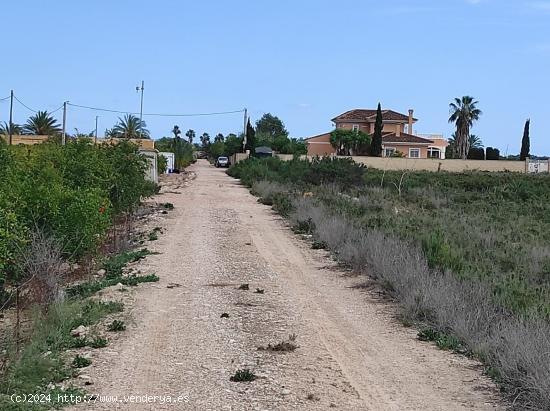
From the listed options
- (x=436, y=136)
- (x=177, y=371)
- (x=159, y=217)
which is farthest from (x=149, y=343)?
(x=436, y=136)

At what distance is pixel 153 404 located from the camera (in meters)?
6.69

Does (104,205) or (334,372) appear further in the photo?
(104,205)

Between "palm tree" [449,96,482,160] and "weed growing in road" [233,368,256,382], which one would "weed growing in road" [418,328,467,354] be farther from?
"palm tree" [449,96,482,160]

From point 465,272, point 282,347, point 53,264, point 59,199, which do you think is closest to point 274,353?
point 282,347

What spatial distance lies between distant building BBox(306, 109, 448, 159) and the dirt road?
74473 mm

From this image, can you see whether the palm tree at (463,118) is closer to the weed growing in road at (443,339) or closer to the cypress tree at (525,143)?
the cypress tree at (525,143)

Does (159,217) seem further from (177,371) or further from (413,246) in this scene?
(177,371)

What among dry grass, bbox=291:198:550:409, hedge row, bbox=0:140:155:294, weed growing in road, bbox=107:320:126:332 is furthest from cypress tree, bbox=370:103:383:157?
weed growing in road, bbox=107:320:126:332

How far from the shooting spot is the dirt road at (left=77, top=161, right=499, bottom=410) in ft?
23.2

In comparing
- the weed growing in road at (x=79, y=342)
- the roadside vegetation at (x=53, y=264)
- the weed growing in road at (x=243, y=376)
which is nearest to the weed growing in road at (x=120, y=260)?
the roadside vegetation at (x=53, y=264)

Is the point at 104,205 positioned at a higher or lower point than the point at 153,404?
higher

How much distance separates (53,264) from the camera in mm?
11930

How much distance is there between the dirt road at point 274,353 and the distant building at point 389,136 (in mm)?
74473

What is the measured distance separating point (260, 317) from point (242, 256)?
22.0 ft
